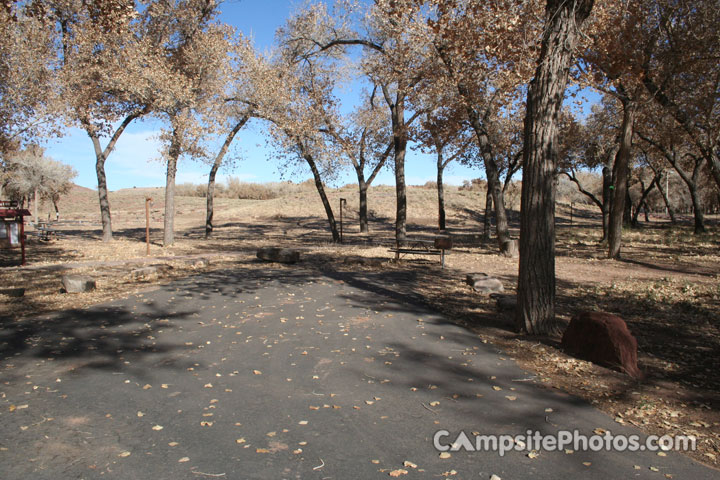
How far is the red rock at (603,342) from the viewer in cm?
483

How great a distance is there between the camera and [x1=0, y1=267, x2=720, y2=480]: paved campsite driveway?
300 cm

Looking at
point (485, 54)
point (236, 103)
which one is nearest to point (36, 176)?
point (236, 103)

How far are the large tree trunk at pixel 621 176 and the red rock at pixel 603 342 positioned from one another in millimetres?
9518

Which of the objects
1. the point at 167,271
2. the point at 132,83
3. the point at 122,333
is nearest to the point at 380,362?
the point at 122,333

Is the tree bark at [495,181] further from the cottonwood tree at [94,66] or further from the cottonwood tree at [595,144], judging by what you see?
the cottonwood tree at [94,66]

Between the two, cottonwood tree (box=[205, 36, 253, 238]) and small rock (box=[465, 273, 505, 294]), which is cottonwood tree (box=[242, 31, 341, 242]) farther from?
small rock (box=[465, 273, 505, 294])

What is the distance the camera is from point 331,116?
65.4 ft

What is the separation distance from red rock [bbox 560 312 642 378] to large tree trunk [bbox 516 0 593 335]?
0.64 meters

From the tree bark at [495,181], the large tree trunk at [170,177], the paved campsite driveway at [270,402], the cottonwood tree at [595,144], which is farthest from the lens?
the cottonwood tree at [595,144]

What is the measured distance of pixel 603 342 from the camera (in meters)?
5.00

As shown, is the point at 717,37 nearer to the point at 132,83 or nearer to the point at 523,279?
the point at 523,279

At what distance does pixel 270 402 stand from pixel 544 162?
14.6ft

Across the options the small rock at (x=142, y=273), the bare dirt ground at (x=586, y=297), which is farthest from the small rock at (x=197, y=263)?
the small rock at (x=142, y=273)

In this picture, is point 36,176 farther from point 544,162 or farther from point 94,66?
point 544,162
